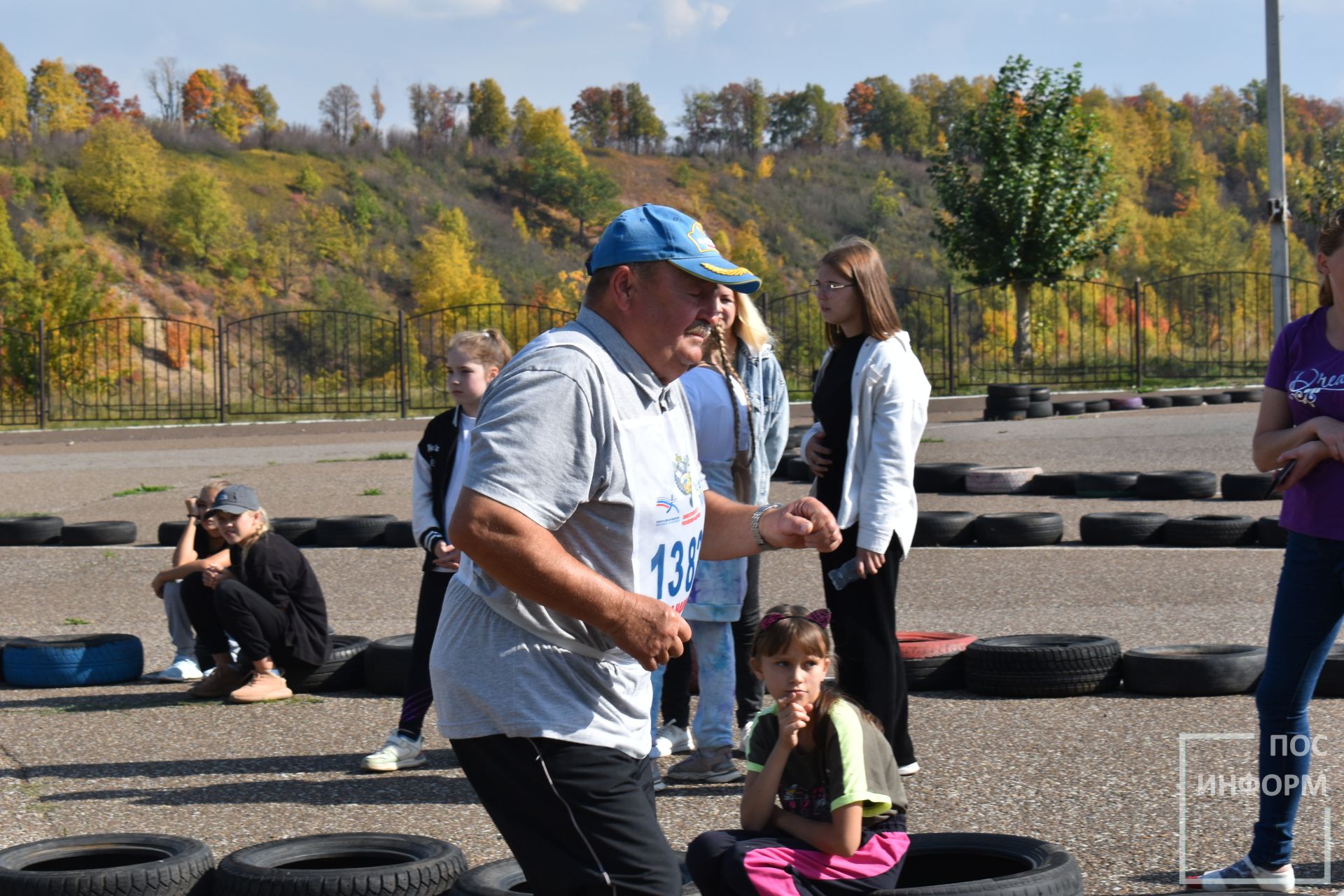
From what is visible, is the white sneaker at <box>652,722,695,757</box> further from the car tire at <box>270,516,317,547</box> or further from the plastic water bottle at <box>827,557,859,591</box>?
the car tire at <box>270,516,317,547</box>

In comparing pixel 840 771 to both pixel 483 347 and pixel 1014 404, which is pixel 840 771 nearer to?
pixel 483 347

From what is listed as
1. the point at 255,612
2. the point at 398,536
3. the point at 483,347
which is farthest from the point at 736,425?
the point at 398,536

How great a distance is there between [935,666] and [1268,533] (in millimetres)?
4919

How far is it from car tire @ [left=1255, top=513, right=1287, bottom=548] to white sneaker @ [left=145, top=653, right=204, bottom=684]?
729cm

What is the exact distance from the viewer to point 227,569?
6.68 m

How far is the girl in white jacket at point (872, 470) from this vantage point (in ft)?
15.2

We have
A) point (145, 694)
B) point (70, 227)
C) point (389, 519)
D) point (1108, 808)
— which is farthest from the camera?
point (70, 227)

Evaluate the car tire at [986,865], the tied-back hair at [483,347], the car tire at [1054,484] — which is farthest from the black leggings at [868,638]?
the car tire at [1054,484]

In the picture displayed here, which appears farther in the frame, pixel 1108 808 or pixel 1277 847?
pixel 1108 808

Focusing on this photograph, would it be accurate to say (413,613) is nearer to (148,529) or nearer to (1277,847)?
(148,529)

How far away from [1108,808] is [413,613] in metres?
5.35

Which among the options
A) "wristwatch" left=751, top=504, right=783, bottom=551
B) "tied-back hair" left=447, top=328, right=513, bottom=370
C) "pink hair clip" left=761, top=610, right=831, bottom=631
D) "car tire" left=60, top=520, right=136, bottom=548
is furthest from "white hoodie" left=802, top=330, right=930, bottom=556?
"car tire" left=60, top=520, right=136, bottom=548

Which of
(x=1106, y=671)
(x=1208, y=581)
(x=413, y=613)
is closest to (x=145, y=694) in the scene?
(x=413, y=613)

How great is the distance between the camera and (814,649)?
3.64 m
